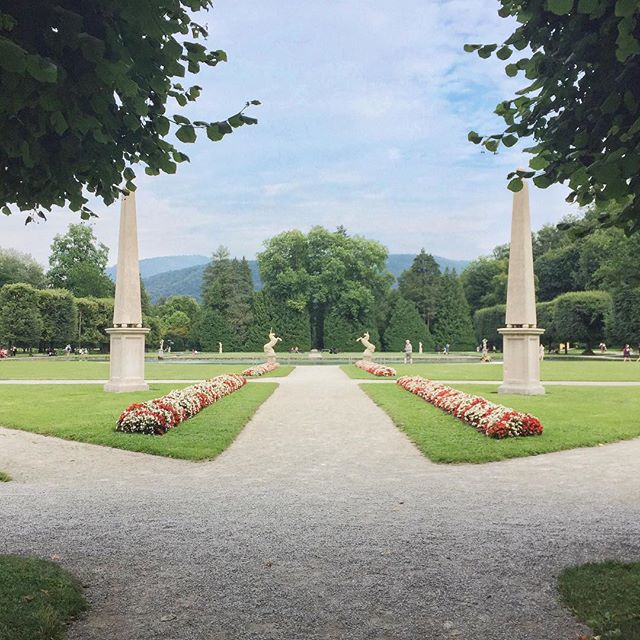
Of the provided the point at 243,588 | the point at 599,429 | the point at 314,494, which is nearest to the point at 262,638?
the point at 243,588

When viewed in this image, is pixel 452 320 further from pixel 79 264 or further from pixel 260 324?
pixel 79 264

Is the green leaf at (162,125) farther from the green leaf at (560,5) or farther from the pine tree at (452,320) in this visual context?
the pine tree at (452,320)

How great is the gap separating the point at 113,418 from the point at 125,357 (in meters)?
6.14

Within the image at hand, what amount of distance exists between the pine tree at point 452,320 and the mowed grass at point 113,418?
52564 millimetres

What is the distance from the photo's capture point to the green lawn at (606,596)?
11.6 feet

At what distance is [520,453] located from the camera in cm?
931

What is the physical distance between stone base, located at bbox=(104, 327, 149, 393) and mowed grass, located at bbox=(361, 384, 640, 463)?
7.19 metres

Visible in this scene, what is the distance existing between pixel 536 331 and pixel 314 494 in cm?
1235

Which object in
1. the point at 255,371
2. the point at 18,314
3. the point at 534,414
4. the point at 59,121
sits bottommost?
the point at 534,414

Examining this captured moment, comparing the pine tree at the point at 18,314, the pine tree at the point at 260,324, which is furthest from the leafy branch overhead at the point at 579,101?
the pine tree at the point at 260,324

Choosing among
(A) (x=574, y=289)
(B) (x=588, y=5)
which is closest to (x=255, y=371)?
(B) (x=588, y=5)

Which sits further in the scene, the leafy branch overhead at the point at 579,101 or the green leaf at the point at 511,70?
the green leaf at the point at 511,70

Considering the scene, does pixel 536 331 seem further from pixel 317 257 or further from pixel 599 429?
pixel 317 257

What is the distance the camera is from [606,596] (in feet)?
13.1
